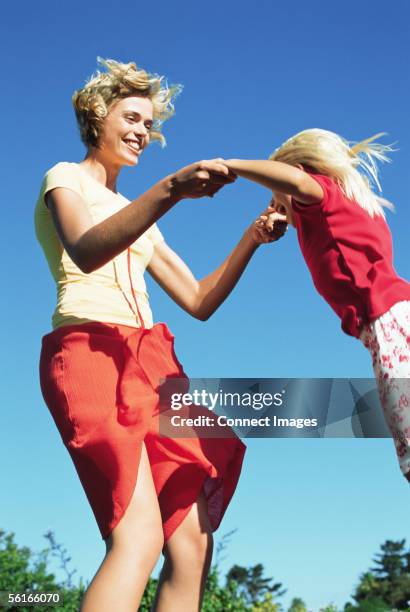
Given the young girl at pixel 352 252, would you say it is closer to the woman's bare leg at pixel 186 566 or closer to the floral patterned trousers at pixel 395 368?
the floral patterned trousers at pixel 395 368

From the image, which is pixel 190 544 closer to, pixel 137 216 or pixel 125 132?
pixel 137 216

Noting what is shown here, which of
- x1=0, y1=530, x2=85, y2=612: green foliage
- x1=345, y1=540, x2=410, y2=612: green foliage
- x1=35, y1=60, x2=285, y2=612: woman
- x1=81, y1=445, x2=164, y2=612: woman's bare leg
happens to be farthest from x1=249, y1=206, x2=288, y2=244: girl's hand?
x1=345, y1=540, x2=410, y2=612: green foliage

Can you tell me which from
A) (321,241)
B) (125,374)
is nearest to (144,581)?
(125,374)

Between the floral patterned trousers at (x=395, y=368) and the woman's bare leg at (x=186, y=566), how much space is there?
0.67 metres

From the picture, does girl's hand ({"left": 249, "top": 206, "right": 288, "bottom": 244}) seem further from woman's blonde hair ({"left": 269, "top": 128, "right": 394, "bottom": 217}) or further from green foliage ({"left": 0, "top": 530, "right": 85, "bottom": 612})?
green foliage ({"left": 0, "top": 530, "right": 85, "bottom": 612})

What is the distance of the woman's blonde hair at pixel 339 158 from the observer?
9.03 feet

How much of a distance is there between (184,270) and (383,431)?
39.7 inches

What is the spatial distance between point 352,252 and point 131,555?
3.76 ft

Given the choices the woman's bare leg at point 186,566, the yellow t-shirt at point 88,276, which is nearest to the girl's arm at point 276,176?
the yellow t-shirt at point 88,276

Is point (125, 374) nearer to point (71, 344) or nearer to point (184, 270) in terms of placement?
point (71, 344)

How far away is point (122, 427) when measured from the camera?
2.46 metres

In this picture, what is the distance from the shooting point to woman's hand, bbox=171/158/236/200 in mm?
2381

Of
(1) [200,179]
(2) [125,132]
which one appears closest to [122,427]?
(1) [200,179]

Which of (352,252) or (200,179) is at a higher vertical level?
(352,252)
